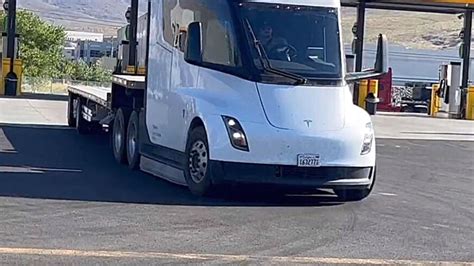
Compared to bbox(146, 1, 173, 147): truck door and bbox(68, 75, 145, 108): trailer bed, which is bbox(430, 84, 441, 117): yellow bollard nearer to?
bbox(68, 75, 145, 108): trailer bed

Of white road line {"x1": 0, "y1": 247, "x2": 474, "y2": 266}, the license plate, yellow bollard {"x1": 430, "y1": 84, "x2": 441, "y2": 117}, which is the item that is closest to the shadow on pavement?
the license plate

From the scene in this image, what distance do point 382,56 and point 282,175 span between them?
2218 mm

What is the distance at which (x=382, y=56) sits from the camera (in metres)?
14.0

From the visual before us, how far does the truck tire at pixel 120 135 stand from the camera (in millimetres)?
16719

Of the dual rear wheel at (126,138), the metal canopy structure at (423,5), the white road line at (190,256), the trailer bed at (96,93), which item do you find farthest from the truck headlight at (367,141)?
the metal canopy structure at (423,5)

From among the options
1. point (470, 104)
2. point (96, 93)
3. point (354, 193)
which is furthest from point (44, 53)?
point (354, 193)

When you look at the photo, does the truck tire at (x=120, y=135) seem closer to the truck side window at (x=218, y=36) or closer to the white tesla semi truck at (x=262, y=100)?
the white tesla semi truck at (x=262, y=100)

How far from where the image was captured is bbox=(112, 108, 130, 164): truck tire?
1672 cm

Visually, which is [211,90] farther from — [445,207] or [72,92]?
[72,92]

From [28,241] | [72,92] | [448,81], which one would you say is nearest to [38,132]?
→ [72,92]

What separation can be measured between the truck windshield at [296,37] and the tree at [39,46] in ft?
174

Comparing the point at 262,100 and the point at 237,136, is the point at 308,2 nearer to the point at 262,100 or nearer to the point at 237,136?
the point at 262,100

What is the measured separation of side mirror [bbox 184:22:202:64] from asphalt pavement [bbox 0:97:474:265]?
168 centimetres

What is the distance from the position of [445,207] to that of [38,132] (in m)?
10.5
